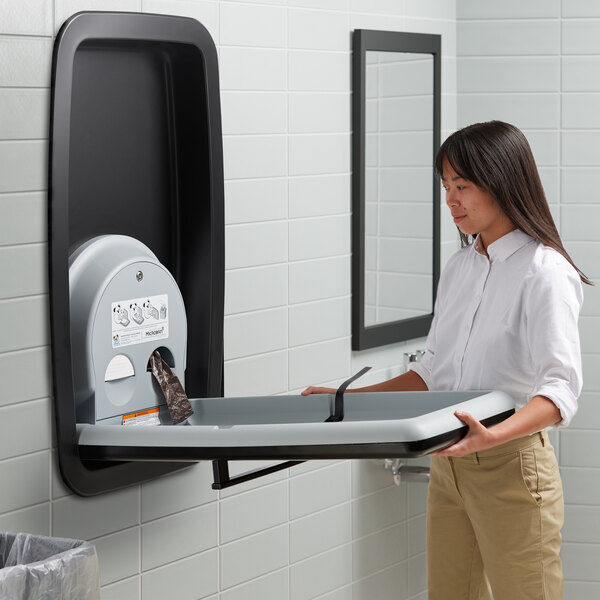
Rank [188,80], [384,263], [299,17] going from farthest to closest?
[384,263] → [299,17] → [188,80]

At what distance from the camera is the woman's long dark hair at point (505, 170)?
2098 millimetres

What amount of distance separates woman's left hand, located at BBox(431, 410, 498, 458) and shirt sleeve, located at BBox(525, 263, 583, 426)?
15cm

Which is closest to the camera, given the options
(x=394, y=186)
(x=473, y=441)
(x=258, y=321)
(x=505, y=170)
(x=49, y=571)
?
(x=49, y=571)

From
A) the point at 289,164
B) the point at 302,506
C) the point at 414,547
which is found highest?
the point at 289,164

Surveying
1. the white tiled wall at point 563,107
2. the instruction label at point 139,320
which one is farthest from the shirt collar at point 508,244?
the white tiled wall at point 563,107

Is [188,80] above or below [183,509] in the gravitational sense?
above

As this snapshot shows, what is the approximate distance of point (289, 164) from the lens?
2.48 metres

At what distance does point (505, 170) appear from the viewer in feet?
6.91

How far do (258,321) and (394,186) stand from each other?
625 mm

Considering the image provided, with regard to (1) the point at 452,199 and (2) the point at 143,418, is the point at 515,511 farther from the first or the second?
(2) the point at 143,418

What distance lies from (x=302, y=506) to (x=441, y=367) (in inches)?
23.2

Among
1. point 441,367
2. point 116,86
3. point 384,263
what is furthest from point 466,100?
point 116,86

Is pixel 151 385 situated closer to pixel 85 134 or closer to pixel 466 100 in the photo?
pixel 85 134

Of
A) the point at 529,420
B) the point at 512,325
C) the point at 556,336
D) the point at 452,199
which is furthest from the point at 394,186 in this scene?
the point at 529,420
